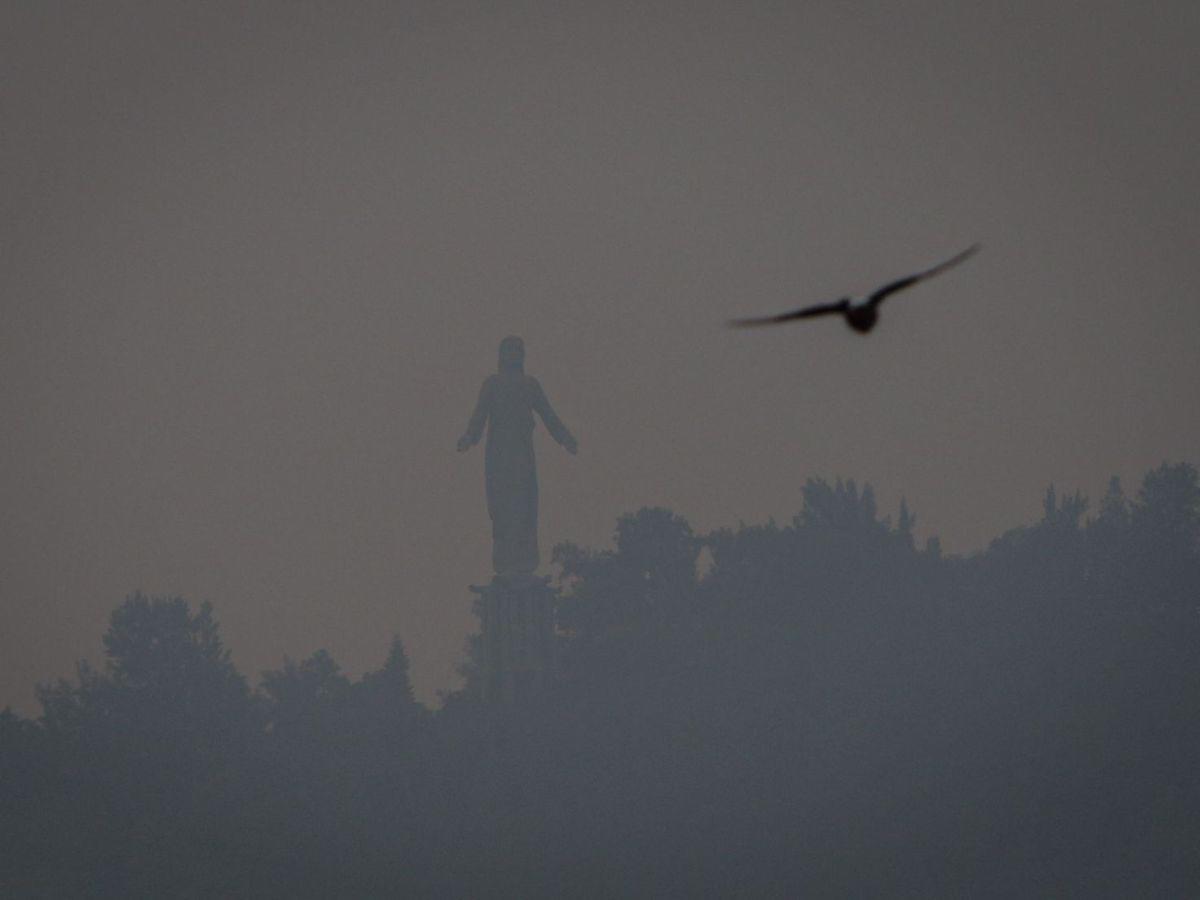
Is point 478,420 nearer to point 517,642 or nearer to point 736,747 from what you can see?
point 517,642

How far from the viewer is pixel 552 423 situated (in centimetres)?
5312

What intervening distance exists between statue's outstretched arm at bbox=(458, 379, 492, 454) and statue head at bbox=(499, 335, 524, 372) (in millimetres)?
608

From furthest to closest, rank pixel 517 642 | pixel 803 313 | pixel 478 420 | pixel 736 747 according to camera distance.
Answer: pixel 478 420 → pixel 517 642 → pixel 736 747 → pixel 803 313

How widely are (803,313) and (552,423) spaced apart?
4025cm

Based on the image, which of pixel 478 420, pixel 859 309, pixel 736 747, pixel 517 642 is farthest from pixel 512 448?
pixel 859 309

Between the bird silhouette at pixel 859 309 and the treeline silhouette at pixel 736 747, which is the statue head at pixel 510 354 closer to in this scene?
the treeline silhouette at pixel 736 747

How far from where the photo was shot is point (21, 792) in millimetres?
52688

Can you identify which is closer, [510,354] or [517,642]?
[517,642]

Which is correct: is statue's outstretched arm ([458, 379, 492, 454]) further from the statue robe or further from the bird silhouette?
the bird silhouette

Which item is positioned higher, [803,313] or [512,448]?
[512,448]

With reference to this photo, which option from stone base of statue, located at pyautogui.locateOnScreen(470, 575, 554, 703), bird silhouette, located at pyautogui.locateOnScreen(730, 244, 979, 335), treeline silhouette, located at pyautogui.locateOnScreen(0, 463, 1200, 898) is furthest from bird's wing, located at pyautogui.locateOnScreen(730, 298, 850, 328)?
stone base of statue, located at pyautogui.locateOnScreen(470, 575, 554, 703)

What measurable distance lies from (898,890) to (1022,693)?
671 centimetres

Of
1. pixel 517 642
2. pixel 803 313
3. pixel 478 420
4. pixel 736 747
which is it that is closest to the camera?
pixel 803 313

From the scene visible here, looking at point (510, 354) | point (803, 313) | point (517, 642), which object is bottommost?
point (803, 313)
